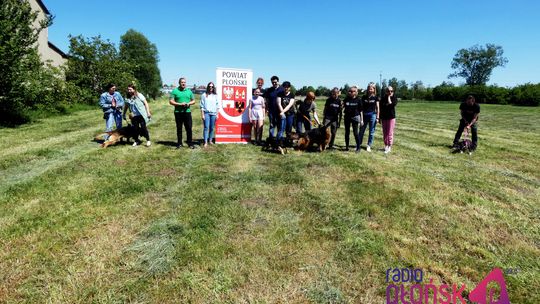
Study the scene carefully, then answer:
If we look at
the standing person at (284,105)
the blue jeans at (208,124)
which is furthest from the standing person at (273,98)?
the blue jeans at (208,124)

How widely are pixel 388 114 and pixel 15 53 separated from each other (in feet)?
45.3

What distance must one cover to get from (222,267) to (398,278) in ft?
5.68

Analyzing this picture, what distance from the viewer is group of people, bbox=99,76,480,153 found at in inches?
345

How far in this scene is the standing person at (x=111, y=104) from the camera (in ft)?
30.4

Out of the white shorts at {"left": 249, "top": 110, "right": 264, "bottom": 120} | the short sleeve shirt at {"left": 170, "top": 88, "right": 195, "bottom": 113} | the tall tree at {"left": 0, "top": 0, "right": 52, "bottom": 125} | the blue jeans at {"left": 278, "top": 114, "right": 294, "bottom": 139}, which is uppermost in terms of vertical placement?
the tall tree at {"left": 0, "top": 0, "right": 52, "bottom": 125}

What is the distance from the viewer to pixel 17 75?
1212 centimetres

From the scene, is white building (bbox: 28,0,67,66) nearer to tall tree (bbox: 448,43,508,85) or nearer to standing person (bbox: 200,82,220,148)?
standing person (bbox: 200,82,220,148)

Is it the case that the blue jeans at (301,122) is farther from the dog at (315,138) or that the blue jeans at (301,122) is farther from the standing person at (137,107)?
the standing person at (137,107)

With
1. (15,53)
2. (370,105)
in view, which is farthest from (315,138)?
(15,53)

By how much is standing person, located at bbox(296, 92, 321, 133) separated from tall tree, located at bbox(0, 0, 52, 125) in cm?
1102

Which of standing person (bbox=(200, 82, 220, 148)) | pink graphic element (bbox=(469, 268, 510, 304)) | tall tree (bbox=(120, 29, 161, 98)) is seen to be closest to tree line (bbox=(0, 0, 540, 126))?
tall tree (bbox=(120, 29, 161, 98))

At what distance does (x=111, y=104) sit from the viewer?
9.42 metres

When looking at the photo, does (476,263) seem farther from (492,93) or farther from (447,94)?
(447,94)

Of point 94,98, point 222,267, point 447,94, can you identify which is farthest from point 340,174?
point 447,94
